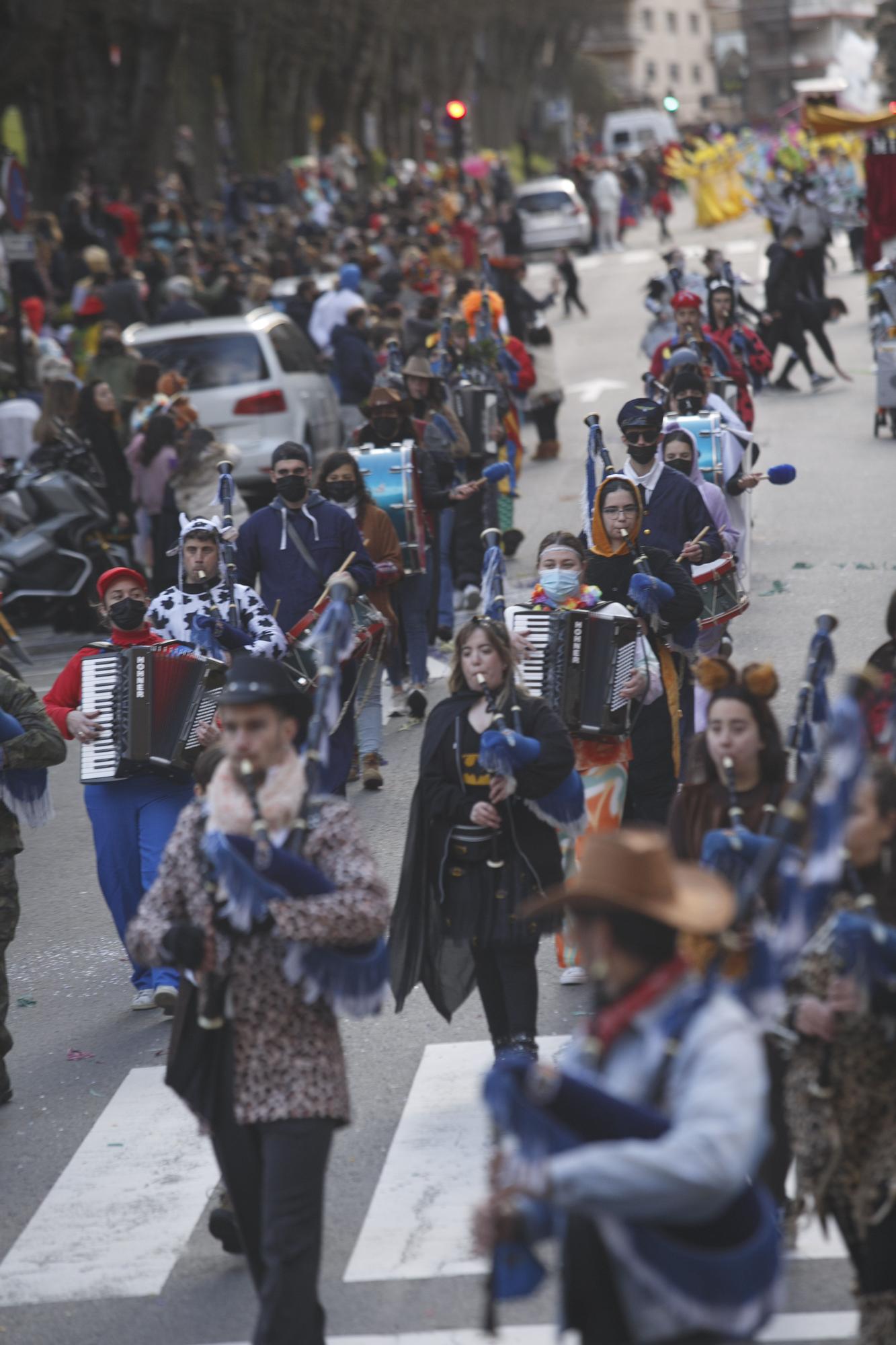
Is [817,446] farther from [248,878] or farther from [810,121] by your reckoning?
[248,878]

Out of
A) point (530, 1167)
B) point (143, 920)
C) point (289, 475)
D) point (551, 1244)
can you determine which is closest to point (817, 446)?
point (289, 475)

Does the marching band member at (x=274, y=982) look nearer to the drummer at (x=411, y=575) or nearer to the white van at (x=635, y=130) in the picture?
the drummer at (x=411, y=575)

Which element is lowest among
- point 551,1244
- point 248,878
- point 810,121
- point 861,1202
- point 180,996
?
point 551,1244

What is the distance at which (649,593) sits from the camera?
838 centimetres

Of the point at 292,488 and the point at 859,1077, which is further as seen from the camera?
the point at 292,488

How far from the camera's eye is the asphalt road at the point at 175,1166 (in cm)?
589

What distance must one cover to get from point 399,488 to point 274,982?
7299 millimetres

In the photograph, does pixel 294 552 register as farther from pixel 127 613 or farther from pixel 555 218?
pixel 555 218

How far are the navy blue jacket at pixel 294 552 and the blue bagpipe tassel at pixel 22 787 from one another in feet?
7.89

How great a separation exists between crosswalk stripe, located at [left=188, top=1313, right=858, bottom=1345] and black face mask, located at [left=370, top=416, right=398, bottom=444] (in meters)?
7.51

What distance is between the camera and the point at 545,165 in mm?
78750

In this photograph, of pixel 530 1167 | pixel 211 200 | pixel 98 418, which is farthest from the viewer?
pixel 211 200

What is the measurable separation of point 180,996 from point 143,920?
279 mm

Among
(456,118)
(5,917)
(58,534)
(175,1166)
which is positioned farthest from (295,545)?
(456,118)
